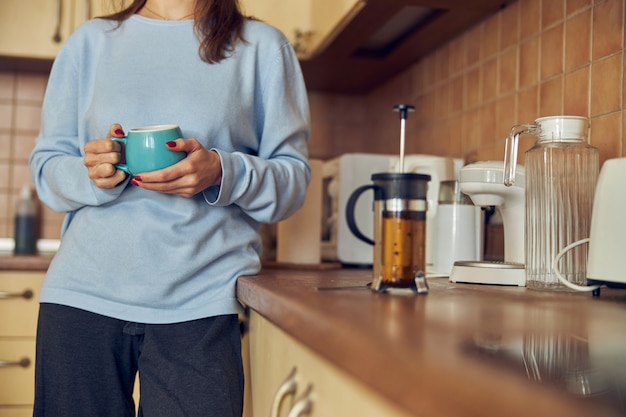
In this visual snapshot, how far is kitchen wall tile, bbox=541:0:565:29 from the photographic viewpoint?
4.65 ft

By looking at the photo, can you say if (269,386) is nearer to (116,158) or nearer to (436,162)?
(116,158)

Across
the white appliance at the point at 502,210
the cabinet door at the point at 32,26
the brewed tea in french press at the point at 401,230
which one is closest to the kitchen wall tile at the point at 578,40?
the white appliance at the point at 502,210

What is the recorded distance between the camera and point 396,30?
1.95 m

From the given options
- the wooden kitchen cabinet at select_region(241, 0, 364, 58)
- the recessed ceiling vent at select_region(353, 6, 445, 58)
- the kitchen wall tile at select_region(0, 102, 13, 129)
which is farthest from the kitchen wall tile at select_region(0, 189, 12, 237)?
the recessed ceiling vent at select_region(353, 6, 445, 58)

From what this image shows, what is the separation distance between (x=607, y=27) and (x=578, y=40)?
0.31 feet

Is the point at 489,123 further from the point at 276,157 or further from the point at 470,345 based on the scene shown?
the point at 470,345

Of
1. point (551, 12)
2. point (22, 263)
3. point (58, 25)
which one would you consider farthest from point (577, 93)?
point (58, 25)

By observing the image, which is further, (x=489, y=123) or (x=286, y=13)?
(x=286, y=13)

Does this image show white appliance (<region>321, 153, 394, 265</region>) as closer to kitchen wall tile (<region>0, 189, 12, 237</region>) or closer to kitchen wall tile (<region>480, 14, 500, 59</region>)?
kitchen wall tile (<region>480, 14, 500, 59</region>)

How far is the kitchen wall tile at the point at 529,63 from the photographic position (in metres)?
1.50

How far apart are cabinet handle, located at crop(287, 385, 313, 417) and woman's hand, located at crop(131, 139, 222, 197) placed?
14.5 inches

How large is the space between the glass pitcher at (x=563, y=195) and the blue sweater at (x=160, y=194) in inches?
14.9

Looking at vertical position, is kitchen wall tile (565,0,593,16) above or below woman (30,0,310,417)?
above

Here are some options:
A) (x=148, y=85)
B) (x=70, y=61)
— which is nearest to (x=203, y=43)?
(x=148, y=85)
